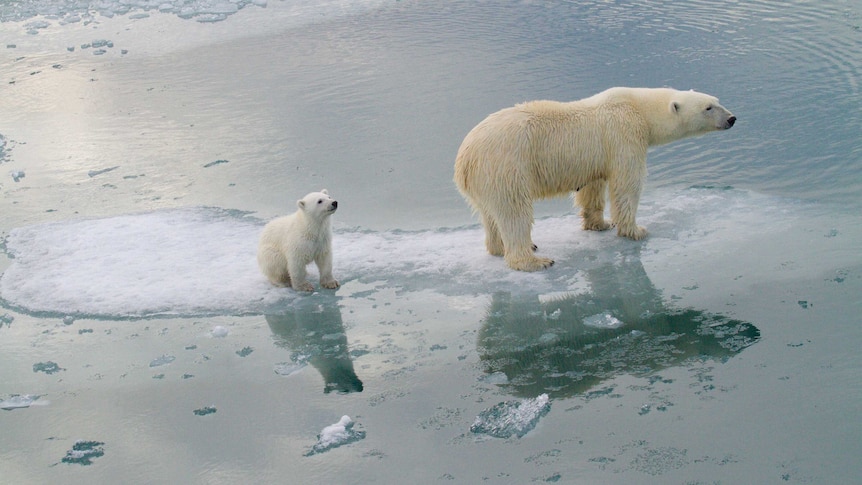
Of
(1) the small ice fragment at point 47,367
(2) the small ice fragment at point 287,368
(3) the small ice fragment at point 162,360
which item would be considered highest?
(2) the small ice fragment at point 287,368

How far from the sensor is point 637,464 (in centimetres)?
417

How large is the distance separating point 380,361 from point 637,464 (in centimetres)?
179

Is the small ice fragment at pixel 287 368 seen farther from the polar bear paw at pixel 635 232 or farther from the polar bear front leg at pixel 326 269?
the polar bear paw at pixel 635 232

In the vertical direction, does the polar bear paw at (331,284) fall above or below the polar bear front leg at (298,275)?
below

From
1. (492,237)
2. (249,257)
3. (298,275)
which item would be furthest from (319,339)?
(492,237)

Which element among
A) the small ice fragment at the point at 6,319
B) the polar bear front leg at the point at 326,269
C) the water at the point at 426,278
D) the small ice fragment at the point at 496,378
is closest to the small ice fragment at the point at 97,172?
the water at the point at 426,278

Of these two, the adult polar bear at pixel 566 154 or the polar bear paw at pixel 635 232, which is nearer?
the adult polar bear at pixel 566 154

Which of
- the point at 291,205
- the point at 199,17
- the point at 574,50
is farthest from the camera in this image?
the point at 199,17

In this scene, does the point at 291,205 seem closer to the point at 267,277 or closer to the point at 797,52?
the point at 267,277

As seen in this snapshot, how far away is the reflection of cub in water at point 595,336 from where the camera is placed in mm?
5000

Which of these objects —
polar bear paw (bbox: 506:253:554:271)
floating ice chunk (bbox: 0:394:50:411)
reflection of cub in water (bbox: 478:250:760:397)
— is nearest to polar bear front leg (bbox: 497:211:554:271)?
polar bear paw (bbox: 506:253:554:271)

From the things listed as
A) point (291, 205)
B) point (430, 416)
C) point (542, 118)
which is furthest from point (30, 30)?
point (430, 416)

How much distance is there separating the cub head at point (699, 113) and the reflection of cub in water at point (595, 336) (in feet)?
4.62

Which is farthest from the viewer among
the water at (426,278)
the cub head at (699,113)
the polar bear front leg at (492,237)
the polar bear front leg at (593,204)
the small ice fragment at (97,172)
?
the small ice fragment at (97,172)
